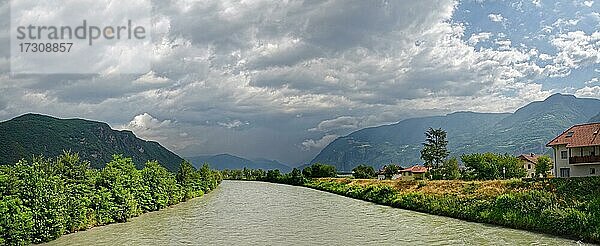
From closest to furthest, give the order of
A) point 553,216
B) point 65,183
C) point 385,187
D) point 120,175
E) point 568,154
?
A: point 65,183 → point 553,216 → point 120,175 → point 568,154 → point 385,187

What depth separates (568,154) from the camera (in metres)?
49.8

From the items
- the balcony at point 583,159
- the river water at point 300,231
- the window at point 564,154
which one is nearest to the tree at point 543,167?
the window at point 564,154

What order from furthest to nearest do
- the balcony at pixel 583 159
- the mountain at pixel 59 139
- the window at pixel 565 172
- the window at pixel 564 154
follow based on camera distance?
the mountain at pixel 59 139 < the window at pixel 564 154 < the window at pixel 565 172 < the balcony at pixel 583 159

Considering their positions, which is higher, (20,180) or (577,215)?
(20,180)

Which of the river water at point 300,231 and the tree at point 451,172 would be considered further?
the tree at point 451,172

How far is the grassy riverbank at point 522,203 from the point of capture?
1035 inches

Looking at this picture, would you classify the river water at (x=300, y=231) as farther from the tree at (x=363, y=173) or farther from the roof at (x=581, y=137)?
the tree at (x=363, y=173)

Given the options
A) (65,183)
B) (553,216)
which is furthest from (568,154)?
(65,183)

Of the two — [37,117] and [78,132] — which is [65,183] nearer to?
[37,117]

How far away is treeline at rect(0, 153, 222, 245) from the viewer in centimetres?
1970

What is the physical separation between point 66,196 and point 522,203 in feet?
83.0

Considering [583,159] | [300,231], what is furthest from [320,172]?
[300,231]

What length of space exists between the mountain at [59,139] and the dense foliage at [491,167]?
1975 inches

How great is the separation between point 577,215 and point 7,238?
25262 mm
